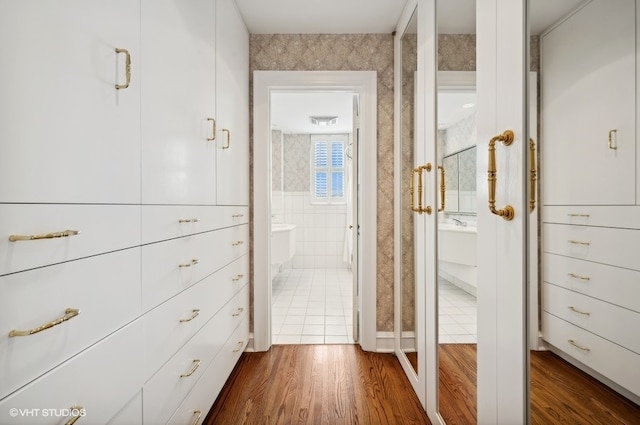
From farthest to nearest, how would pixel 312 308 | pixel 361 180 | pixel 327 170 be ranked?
1. pixel 327 170
2. pixel 312 308
3. pixel 361 180

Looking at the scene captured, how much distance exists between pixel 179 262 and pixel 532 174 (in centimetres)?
125

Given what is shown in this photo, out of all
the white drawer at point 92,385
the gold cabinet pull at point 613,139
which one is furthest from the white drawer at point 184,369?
the gold cabinet pull at point 613,139

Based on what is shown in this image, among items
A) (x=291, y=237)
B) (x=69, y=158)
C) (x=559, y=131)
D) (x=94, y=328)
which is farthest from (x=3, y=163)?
(x=291, y=237)

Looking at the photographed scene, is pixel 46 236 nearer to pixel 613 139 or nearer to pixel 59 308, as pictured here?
pixel 59 308

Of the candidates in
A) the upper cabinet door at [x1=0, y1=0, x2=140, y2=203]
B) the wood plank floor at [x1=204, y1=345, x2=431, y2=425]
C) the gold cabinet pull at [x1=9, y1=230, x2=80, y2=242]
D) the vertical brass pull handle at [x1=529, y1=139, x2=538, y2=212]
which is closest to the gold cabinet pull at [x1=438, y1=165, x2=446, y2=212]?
the vertical brass pull handle at [x1=529, y1=139, x2=538, y2=212]

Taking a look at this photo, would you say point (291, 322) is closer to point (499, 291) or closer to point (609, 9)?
point (499, 291)

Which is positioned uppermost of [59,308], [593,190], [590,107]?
[590,107]

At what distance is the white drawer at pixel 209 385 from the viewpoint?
1.19 metres

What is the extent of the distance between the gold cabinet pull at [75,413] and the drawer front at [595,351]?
3.78 feet

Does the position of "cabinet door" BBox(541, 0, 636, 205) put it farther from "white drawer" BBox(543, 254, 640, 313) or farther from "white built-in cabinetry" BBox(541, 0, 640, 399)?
"white drawer" BBox(543, 254, 640, 313)

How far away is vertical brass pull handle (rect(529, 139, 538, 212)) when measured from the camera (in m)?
0.75

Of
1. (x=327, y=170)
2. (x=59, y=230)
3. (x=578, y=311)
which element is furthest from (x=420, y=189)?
(x=327, y=170)

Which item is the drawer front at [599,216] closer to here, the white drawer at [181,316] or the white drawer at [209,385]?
the white drawer at [181,316]

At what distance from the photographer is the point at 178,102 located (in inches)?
45.6
